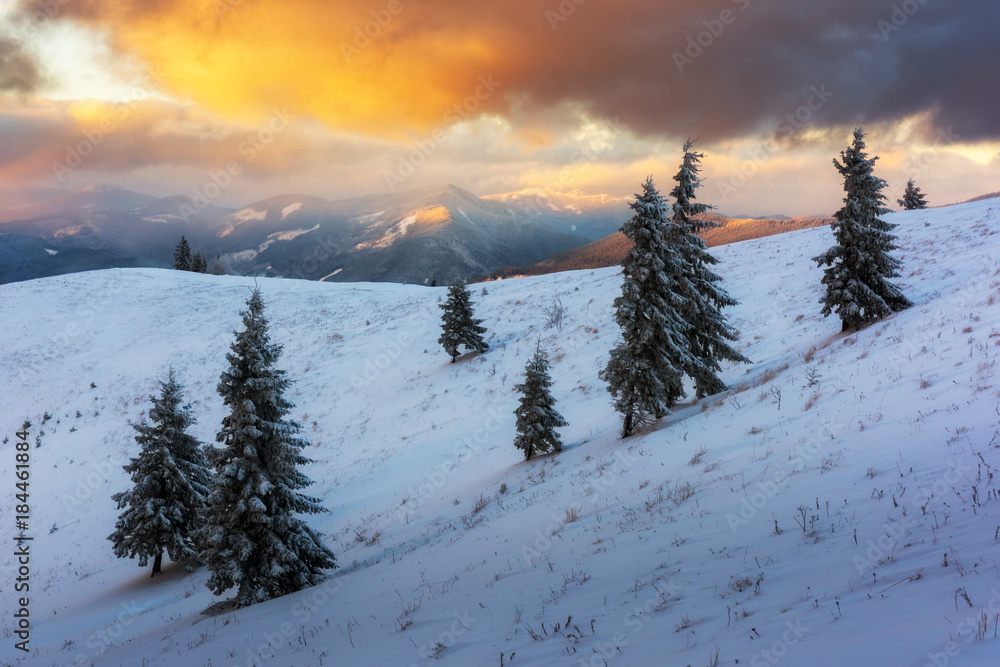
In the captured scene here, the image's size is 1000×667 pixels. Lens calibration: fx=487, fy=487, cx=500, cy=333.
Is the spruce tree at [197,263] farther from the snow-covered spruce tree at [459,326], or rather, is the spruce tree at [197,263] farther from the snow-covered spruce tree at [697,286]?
the snow-covered spruce tree at [697,286]

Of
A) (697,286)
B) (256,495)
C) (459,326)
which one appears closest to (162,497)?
(256,495)

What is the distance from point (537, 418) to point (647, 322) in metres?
5.52

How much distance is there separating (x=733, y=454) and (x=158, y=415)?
20.2 meters

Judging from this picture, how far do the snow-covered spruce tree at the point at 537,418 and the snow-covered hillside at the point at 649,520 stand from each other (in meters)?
0.94

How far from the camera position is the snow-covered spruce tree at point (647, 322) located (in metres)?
15.1

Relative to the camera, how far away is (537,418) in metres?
18.0

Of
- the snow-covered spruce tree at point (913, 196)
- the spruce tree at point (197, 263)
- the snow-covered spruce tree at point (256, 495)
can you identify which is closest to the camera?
the snow-covered spruce tree at point (256, 495)

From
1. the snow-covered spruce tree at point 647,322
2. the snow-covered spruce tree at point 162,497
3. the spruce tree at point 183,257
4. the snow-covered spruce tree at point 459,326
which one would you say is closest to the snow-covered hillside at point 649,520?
the snow-covered spruce tree at point 647,322

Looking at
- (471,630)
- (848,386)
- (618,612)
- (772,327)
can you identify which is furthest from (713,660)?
(772,327)

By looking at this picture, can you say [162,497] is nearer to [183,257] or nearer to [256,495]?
[256,495]

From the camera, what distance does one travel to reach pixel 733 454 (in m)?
9.22

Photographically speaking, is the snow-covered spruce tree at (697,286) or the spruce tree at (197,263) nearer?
the snow-covered spruce tree at (697,286)

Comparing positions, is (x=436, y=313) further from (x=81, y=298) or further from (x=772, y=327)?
(x=81, y=298)

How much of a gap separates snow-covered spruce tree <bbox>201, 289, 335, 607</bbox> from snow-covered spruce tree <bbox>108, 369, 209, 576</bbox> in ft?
24.8
